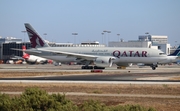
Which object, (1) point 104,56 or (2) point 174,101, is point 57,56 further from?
(2) point 174,101

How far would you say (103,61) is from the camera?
65375 millimetres

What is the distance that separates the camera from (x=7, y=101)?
15.2m

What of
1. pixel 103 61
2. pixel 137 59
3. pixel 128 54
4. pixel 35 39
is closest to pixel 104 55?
pixel 103 61

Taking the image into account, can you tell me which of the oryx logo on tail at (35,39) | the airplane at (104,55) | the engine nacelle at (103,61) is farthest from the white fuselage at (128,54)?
the oryx logo on tail at (35,39)

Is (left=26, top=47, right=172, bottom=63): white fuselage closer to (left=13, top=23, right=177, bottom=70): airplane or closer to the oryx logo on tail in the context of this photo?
(left=13, top=23, right=177, bottom=70): airplane

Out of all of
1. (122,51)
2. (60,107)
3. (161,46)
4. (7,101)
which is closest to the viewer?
(60,107)

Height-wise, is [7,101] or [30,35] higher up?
[30,35]

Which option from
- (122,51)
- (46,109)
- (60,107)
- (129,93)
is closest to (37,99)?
(46,109)

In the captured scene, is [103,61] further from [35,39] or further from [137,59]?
[35,39]

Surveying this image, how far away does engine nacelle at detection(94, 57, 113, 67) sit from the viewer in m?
65.3

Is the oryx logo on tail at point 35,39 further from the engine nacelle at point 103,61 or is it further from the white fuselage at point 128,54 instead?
the engine nacelle at point 103,61

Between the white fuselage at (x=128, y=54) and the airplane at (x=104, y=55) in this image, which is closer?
the airplane at (x=104, y=55)

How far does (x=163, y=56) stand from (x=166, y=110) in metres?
49.8

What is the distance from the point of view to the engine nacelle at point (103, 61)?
6531 cm
